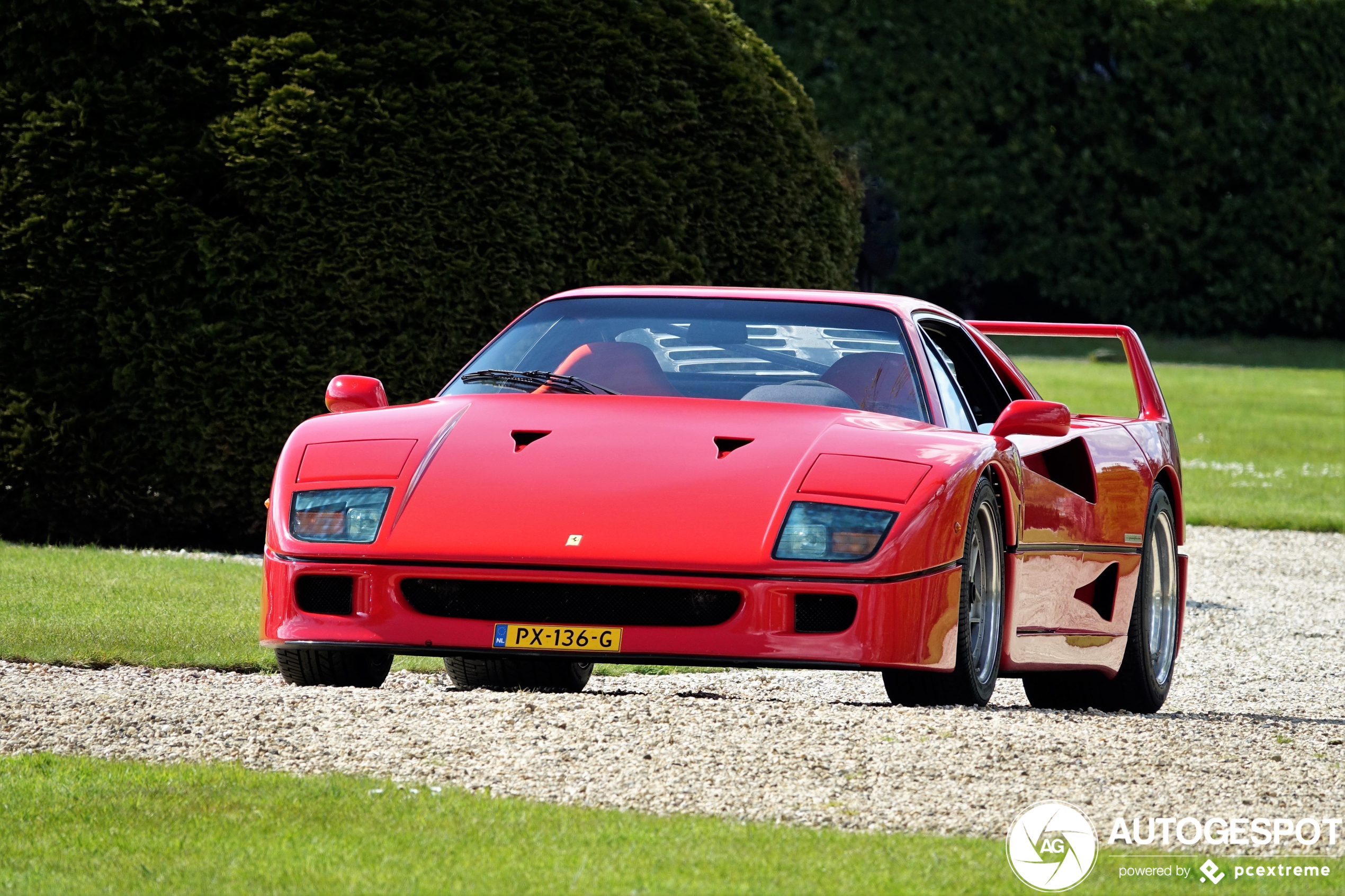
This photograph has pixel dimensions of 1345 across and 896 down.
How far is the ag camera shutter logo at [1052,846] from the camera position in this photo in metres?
4.01

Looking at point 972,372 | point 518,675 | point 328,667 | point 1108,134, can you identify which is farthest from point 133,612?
point 1108,134

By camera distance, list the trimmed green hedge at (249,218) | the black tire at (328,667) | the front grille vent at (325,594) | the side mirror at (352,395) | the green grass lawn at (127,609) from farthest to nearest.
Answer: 1. the trimmed green hedge at (249,218)
2. the green grass lawn at (127,609)
3. the side mirror at (352,395)
4. the black tire at (328,667)
5. the front grille vent at (325,594)

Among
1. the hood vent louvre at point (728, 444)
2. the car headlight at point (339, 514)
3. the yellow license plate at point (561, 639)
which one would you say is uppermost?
the hood vent louvre at point (728, 444)

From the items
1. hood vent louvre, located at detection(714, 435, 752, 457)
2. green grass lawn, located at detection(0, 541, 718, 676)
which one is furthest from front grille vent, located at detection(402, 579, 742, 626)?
green grass lawn, located at detection(0, 541, 718, 676)

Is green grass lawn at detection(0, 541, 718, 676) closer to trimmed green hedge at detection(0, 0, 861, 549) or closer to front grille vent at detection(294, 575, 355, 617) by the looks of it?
trimmed green hedge at detection(0, 0, 861, 549)

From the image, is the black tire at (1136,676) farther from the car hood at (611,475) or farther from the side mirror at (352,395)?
the side mirror at (352,395)

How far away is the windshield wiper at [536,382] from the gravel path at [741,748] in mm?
1042

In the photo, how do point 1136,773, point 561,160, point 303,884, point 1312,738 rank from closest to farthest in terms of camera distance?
point 303,884
point 1136,773
point 1312,738
point 561,160

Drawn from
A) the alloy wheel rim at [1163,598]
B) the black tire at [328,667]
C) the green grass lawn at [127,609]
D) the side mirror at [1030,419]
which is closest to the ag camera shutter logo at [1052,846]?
the side mirror at [1030,419]

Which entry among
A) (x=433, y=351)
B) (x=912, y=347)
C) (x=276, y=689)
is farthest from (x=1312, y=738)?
(x=433, y=351)

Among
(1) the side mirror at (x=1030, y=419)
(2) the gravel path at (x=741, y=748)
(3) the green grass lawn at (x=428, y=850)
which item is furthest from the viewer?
(1) the side mirror at (x=1030, y=419)

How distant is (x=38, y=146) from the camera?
1103 centimetres

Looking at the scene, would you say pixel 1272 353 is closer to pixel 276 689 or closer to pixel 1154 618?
pixel 1154 618

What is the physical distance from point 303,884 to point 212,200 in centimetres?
809
